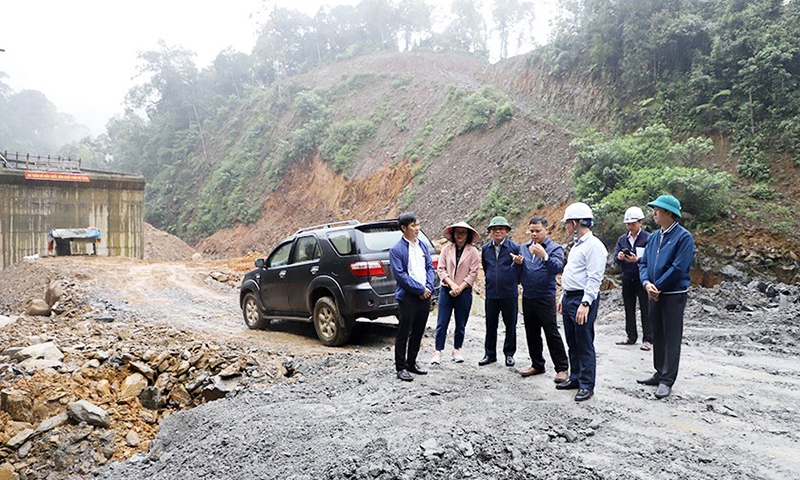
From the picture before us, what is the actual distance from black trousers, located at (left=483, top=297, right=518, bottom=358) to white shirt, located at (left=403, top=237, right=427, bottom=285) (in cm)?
Result: 85

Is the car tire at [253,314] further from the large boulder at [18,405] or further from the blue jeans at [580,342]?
the blue jeans at [580,342]

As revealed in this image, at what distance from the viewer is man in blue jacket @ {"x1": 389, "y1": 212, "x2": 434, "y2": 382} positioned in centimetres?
512

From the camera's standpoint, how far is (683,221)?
45.8 feet

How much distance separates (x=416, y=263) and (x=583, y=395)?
201cm

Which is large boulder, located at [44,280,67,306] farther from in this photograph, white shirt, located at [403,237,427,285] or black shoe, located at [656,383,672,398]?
black shoe, located at [656,383,672,398]

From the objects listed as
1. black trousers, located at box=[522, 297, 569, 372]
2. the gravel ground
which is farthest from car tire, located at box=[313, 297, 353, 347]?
black trousers, located at box=[522, 297, 569, 372]

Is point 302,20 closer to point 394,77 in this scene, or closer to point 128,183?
point 394,77

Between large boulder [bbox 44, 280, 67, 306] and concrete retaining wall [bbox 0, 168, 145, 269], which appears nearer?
large boulder [bbox 44, 280, 67, 306]

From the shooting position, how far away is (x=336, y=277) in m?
6.98

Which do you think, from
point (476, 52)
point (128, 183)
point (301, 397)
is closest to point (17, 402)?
point (301, 397)

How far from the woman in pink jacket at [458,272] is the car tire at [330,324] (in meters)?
1.77

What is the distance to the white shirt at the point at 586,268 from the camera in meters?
4.43

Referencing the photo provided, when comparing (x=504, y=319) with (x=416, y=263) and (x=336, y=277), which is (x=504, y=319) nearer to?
(x=416, y=263)

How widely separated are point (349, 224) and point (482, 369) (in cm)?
299
